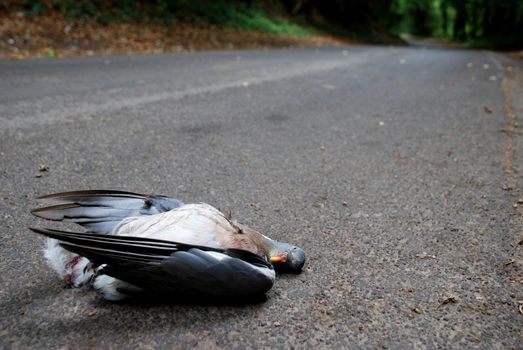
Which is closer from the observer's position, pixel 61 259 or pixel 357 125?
pixel 61 259

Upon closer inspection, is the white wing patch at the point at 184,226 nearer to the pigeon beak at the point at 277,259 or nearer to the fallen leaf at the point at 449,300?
the pigeon beak at the point at 277,259

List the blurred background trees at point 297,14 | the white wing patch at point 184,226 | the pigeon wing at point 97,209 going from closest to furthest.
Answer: the white wing patch at point 184,226, the pigeon wing at point 97,209, the blurred background trees at point 297,14

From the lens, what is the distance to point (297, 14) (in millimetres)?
28578

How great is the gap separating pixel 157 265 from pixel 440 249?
67.2 inches

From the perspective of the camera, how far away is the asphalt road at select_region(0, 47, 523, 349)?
2020mm

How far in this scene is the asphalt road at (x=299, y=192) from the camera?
2.02m

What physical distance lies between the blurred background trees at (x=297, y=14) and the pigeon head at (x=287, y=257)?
12.3 meters

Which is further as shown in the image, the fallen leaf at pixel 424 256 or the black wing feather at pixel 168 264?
the fallen leaf at pixel 424 256

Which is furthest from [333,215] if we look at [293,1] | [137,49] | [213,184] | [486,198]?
[293,1]

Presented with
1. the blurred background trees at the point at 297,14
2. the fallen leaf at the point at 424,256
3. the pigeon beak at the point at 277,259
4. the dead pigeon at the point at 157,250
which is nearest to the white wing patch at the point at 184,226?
the dead pigeon at the point at 157,250

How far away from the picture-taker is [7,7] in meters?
12.0

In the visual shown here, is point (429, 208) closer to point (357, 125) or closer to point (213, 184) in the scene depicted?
point (213, 184)

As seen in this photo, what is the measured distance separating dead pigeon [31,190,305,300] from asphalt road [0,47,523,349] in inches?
5.8

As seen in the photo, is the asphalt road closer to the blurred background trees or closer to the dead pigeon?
the dead pigeon
